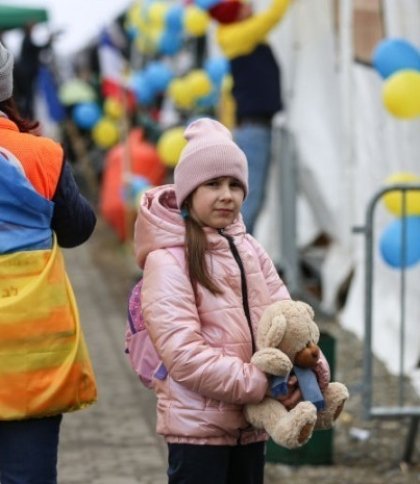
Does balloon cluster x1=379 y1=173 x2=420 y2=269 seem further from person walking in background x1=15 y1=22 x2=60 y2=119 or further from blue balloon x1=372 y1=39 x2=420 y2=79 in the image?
person walking in background x1=15 y1=22 x2=60 y2=119

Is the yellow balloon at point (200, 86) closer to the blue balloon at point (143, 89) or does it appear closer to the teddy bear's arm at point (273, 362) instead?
the blue balloon at point (143, 89)

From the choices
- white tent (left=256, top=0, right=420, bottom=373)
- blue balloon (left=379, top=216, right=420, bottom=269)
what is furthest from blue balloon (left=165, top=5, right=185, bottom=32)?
blue balloon (left=379, top=216, right=420, bottom=269)

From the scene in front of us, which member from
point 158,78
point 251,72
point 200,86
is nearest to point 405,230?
point 251,72

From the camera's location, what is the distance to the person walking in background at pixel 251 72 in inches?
373

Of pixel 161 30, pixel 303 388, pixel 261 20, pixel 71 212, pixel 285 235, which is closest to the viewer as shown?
pixel 303 388

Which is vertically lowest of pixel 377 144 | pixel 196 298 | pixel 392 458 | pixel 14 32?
pixel 392 458

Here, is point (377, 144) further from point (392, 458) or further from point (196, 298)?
point (196, 298)

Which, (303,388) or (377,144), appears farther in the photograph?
(377,144)

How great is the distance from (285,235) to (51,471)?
686 cm

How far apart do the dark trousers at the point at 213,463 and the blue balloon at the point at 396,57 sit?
2860 mm

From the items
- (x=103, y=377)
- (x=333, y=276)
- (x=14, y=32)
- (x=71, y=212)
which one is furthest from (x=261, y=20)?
(x=14, y=32)

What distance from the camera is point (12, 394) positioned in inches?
151

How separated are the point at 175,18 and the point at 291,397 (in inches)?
348

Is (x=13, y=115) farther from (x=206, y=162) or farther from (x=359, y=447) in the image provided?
(x=359, y=447)
